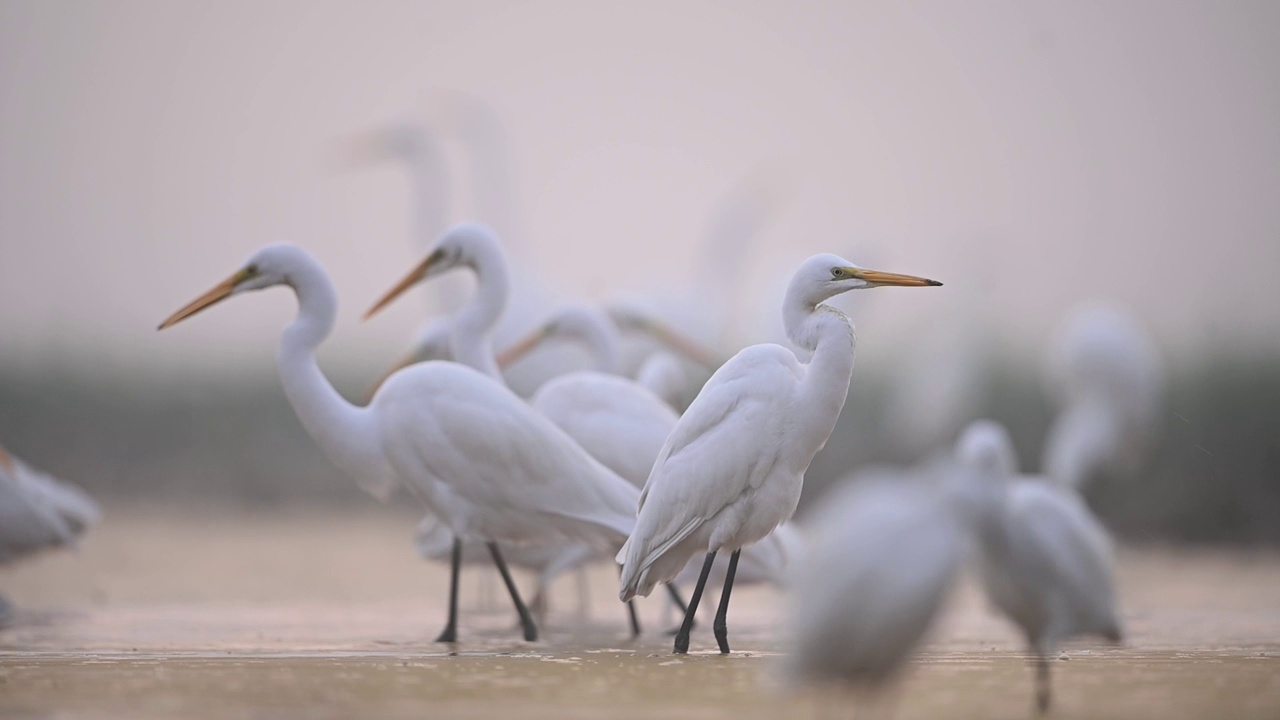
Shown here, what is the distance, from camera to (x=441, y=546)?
343 inches

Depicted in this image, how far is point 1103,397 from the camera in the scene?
43.1ft

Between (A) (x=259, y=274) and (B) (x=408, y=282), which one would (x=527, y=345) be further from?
(A) (x=259, y=274)

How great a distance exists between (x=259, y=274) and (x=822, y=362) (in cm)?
298

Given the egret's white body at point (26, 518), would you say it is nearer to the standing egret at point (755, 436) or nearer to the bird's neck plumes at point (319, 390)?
the bird's neck plumes at point (319, 390)

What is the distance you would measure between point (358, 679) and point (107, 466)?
13.1m

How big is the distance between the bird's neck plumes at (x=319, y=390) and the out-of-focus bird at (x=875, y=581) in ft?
12.5

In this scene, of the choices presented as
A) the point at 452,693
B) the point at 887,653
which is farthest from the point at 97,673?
the point at 887,653

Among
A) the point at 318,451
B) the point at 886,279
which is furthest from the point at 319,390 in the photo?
the point at 318,451

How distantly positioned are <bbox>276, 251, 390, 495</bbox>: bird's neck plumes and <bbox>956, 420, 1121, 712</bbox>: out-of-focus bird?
294 centimetres

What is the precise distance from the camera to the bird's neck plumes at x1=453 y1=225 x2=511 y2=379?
28.6ft

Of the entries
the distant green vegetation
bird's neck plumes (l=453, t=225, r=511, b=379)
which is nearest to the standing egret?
bird's neck plumes (l=453, t=225, r=511, b=379)

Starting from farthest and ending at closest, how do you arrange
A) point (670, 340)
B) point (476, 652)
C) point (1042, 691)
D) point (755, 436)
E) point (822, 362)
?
point (670, 340) → point (476, 652) → point (755, 436) → point (822, 362) → point (1042, 691)

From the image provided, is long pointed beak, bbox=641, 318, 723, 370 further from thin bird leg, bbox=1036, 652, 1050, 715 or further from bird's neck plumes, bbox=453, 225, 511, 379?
thin bird leg, bbox=1036, 652, 1050, 715

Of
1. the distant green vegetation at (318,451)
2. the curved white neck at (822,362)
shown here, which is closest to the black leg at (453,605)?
the curved white neck at (822,362)
